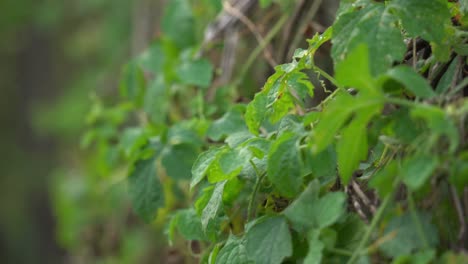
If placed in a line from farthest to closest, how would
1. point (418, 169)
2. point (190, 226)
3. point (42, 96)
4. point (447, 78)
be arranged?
point (42, 96) < point (190, 226) < point (447, 78) < point (418, 169)

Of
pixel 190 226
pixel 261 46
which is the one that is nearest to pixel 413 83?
→ pixel 190 226

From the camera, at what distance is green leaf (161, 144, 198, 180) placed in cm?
149

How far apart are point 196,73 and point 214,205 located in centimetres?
75

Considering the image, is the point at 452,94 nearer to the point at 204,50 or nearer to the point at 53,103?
the point at 204,50

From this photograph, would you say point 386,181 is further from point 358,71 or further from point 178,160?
point 178,160

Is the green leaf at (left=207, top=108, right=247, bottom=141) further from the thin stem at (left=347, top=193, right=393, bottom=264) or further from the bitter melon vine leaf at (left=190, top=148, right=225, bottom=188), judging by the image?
the thin stem at (left=347, top=193, right=393, bottom=264)

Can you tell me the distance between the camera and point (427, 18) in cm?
95

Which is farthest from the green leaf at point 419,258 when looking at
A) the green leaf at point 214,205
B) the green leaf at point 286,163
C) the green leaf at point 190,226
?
the green leaf at point 190,226

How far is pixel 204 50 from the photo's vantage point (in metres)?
1.89

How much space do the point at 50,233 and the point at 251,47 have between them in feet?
10.0

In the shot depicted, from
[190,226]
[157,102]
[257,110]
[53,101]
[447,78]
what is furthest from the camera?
[53,101]

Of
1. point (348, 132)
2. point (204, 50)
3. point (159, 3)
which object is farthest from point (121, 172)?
point (348, 132)

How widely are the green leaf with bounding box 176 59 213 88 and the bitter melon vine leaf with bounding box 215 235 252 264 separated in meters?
0.71

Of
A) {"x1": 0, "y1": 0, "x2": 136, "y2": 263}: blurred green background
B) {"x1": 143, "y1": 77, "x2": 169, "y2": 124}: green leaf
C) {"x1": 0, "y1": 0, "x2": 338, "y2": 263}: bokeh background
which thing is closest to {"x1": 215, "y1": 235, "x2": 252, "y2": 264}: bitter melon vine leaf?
{"x1": 143, "y1": 77, "x2": 169, "y2": 124}: green leaf
